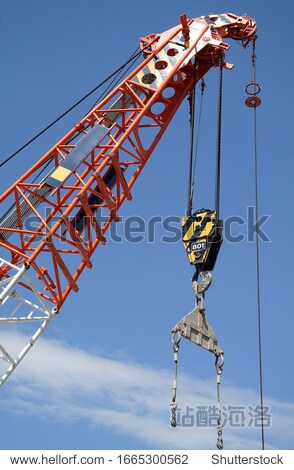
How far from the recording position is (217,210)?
90.5ft

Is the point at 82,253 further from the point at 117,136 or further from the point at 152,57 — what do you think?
the point at 152,57

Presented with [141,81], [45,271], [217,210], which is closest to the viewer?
[217,210]

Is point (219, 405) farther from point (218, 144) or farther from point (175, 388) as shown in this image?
point (218, 144)

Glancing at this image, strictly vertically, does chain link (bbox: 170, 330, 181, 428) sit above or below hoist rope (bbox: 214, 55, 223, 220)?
below

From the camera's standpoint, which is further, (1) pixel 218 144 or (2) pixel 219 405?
(1) pixel 218 144

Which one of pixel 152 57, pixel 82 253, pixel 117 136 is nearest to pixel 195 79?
pixel 152 57

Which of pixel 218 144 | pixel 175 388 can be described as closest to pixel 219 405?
pixel 175 388

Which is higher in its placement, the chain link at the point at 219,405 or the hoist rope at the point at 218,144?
the hoist rope at the point at 218,144

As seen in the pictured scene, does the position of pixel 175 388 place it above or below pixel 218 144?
below

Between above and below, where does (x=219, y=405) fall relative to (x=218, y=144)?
below

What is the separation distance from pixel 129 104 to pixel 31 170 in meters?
5.15

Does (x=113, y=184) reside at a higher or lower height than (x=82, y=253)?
higher

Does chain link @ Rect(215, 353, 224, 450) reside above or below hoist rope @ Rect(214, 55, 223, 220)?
below

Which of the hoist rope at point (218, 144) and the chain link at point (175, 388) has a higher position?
the hoist rope at point (218, 144)
